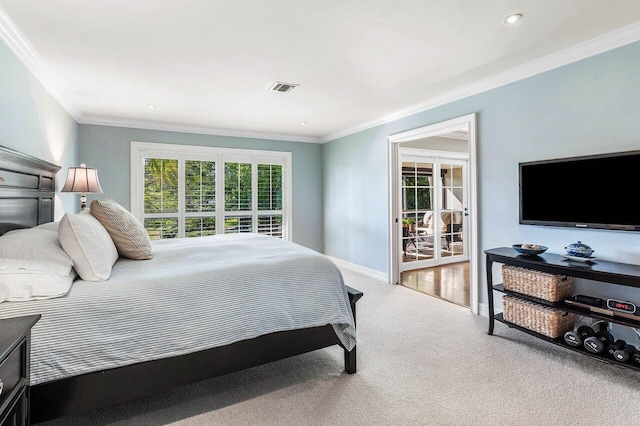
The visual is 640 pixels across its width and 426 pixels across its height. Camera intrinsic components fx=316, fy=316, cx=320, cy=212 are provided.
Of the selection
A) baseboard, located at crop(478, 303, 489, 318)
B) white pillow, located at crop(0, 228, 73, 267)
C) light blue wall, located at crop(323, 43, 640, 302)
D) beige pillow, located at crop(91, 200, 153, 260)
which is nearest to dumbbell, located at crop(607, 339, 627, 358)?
light blue wall, located at crop(323, 43, 640, 302)

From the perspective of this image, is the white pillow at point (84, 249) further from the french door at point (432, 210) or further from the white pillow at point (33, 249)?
the french door at point (432, 210)

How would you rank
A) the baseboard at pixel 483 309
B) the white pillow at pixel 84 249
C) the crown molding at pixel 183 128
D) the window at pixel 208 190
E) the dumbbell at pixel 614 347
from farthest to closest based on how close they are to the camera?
1. the window at pixel 208 190
2. the crown molding at pixel 183 128
3. the baseboard at pixel 483 309
4. the dumbbell at pixel 614 347
5. the white pillow at pixel 84 249

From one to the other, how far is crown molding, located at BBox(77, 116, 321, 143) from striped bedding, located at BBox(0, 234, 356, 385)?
327cm

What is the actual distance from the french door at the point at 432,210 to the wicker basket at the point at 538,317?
8.57ft

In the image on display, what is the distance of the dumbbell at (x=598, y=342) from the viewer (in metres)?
2.19

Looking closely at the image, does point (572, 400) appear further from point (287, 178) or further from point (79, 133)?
point (79, 133)

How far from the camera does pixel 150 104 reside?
3961mm

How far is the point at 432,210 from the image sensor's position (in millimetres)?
5656

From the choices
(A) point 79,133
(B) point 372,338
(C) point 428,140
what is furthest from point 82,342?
(C) point 428,140

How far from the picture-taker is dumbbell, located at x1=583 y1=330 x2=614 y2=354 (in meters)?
2.19

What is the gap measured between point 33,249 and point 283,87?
2631 mm

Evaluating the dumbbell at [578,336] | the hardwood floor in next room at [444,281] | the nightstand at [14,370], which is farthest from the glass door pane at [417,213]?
the nightstand at [14,370]

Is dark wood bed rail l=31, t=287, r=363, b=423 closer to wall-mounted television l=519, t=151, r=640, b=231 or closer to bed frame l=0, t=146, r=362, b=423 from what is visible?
bed frame l=0, t=146, r=362, b=423

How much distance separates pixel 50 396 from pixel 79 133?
4.21 m
